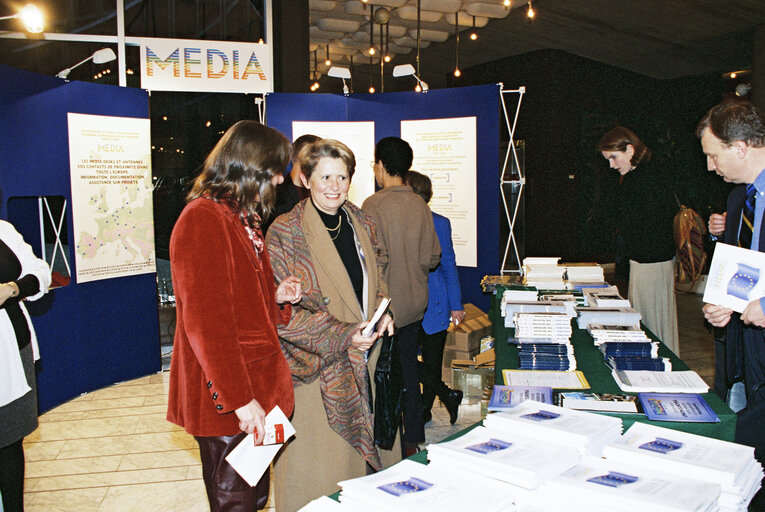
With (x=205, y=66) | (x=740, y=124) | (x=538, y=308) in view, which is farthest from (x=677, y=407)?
(x=205, y=66)


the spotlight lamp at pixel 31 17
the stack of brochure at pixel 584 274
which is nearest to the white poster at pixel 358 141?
the spotlight lamp at pixel 31 17

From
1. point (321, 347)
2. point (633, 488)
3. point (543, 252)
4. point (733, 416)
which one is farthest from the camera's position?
point (543, 252)

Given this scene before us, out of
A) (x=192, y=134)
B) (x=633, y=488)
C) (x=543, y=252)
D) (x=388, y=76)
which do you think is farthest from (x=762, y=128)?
(x=388, y=76)

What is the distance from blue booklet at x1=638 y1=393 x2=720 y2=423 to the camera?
1.79 meters

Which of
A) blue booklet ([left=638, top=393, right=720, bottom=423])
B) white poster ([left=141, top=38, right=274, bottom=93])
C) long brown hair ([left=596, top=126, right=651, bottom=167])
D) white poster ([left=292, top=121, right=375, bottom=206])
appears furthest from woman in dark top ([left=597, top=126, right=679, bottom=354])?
white poster ([left=141, top=38, right=274, bottom=93])

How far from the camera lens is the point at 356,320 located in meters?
2.35

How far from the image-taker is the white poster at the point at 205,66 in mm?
5465

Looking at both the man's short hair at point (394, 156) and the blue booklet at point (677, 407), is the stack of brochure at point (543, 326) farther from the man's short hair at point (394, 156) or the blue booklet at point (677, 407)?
the man's short hair at point (394, 156)

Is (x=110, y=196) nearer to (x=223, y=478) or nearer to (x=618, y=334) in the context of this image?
(x=223, y=478)

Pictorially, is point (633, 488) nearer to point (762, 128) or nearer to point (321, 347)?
point (321, 347)

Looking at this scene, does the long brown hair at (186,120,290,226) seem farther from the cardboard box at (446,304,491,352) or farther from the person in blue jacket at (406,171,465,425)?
the cardboard box at (446,304,491,352)

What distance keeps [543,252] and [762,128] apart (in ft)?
34.3

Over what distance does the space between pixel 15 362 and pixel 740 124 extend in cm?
Result: 278

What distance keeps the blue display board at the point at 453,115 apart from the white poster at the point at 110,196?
1224 millimetres
